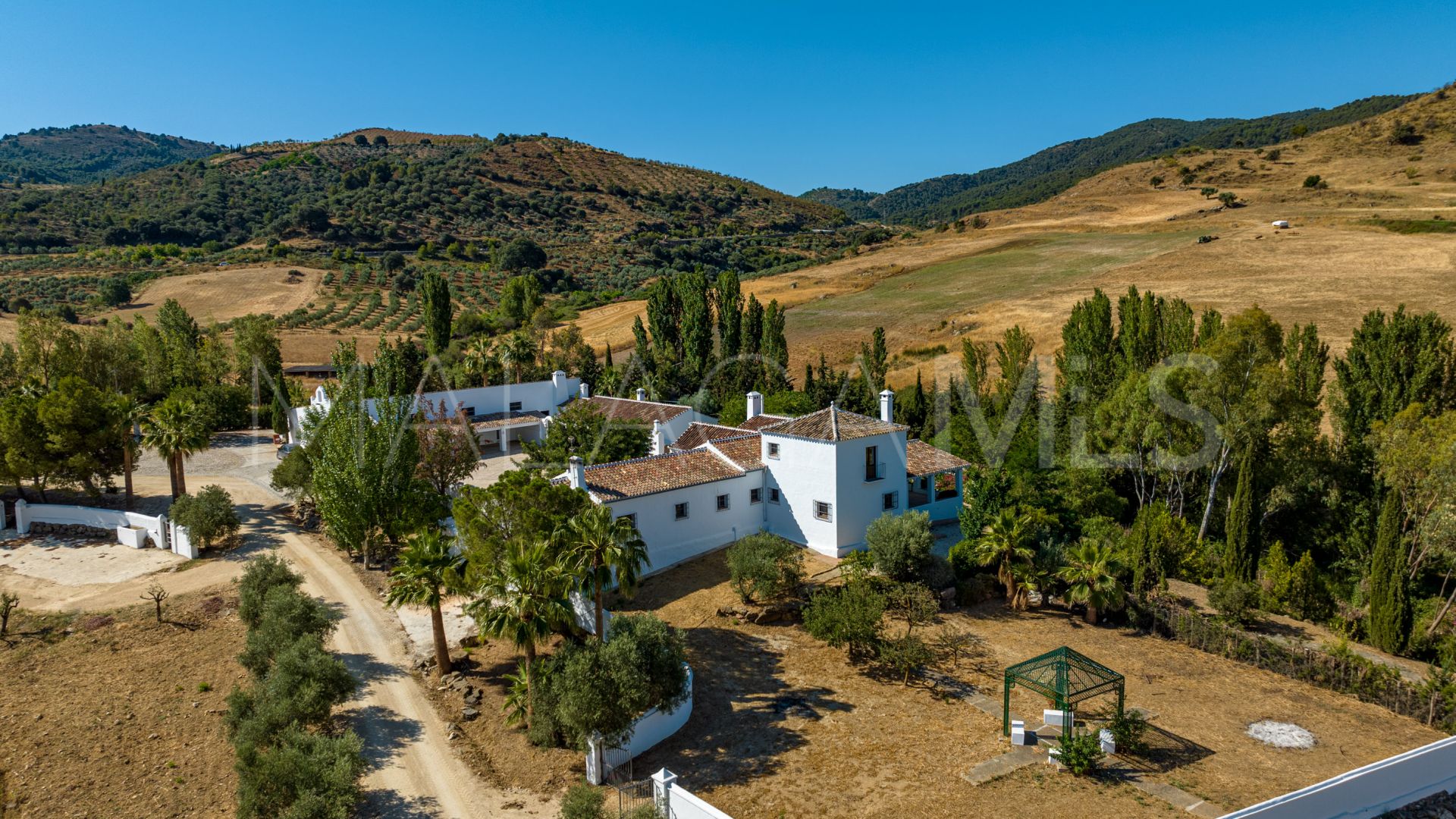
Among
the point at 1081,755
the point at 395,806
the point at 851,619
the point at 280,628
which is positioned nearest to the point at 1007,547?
the point at 851,619

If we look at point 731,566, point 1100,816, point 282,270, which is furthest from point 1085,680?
point 282,270

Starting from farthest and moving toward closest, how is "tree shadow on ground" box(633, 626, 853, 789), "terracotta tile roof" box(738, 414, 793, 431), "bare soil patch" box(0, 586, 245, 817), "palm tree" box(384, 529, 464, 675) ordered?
"terracotta tile roof" box(738, 414, 793, 431) < "palm tree" box(384, 529, 464, 675) < "bare soil patch" box(0, 586, 245, 817) < "tree shadow on ground" box(633, 626, 853, 789)

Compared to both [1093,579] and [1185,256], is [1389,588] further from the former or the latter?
[1185,256]

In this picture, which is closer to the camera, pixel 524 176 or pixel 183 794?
pixel 183 794

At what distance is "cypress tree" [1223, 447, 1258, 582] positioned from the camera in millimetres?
30359

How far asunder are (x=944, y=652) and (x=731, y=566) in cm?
756

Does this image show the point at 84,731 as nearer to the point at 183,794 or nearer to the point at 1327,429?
the point at 183,794

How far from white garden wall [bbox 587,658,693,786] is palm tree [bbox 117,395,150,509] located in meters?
32.2

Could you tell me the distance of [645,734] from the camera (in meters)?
20.5

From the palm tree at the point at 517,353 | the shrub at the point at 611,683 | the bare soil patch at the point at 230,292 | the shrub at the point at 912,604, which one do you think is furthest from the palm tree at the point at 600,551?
the bare soil patch at the point at 230,292

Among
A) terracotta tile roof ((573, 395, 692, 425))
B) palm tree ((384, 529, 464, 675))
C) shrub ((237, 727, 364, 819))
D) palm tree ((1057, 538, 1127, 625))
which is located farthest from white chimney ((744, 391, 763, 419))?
shrub ((237, 727, 364, 819))

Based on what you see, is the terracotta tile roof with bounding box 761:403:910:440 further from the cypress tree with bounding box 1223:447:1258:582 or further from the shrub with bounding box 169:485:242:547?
the shrub with bounding box 169:485:242:547

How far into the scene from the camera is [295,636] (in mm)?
24500

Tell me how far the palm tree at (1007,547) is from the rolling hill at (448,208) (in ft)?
277
